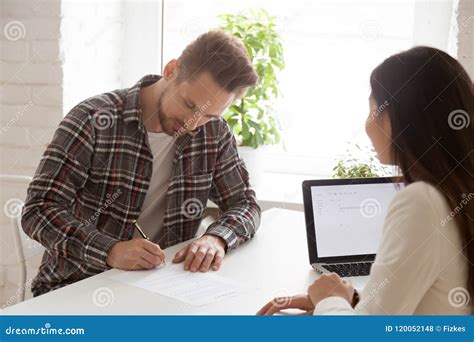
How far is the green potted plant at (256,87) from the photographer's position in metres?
2.37

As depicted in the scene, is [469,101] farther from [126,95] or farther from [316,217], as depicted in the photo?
[126,95]

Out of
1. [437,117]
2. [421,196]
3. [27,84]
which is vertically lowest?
[27,84]

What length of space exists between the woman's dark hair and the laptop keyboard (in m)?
0.47

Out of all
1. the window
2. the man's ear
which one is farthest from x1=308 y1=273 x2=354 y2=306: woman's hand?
the window

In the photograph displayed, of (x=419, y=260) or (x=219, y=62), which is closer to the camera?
(x=419, y=260)

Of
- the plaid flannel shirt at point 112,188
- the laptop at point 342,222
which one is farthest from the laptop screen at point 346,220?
the plaid flannel shirt at point 112,188

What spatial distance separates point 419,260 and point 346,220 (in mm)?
605

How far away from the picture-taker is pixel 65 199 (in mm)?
1526

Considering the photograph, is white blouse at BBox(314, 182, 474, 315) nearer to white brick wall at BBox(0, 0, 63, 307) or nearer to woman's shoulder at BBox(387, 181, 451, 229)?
woman's shoulder at BBox(387, 181, 451, 229)

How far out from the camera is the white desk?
3.72 ft

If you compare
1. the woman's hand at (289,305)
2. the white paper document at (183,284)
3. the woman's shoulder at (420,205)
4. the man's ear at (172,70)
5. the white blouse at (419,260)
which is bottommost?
the white paper document at (183,284)

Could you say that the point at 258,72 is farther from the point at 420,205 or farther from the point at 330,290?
the point at 420,205

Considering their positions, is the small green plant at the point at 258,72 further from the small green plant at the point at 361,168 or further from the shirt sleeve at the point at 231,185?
the shirt sleeve at the point at 231,185

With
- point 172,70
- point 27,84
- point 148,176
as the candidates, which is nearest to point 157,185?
point 148,176
